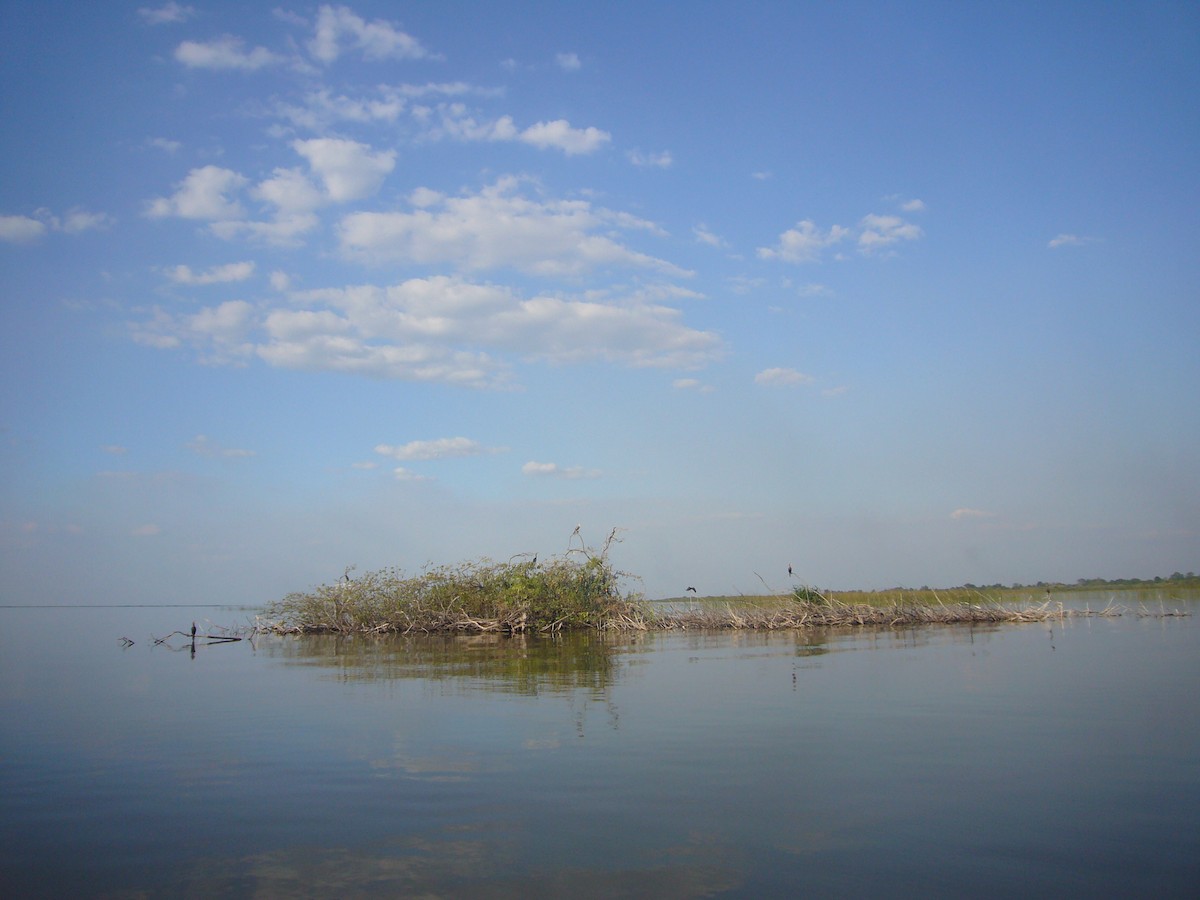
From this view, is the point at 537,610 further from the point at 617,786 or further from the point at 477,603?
the point at 617,786

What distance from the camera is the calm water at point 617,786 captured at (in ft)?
16.8

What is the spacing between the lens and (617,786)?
712 centimetres

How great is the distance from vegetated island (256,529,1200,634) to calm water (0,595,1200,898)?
15982 mm

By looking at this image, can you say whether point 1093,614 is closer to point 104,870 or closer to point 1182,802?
point 1182,802

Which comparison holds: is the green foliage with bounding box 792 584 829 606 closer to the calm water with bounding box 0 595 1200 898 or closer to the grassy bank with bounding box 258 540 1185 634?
the grassy bank with bounding box 258 540 1185 634

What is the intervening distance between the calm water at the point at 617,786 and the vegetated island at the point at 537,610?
52.4 ft

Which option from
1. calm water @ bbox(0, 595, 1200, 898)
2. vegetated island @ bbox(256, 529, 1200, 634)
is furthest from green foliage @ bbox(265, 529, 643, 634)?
calm water @ bbox(0, 595, 1200, 898)

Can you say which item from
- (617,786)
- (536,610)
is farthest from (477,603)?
(617,786)

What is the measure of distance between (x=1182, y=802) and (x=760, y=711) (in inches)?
210

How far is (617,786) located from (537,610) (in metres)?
24.2

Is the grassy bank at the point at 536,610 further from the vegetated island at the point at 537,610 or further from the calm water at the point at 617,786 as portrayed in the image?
the calm water at the point at 617,786

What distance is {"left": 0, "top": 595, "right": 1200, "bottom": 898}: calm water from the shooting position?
5109 mm

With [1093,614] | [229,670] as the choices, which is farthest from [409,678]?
[1093,614]

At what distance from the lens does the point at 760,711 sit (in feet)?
36.3
